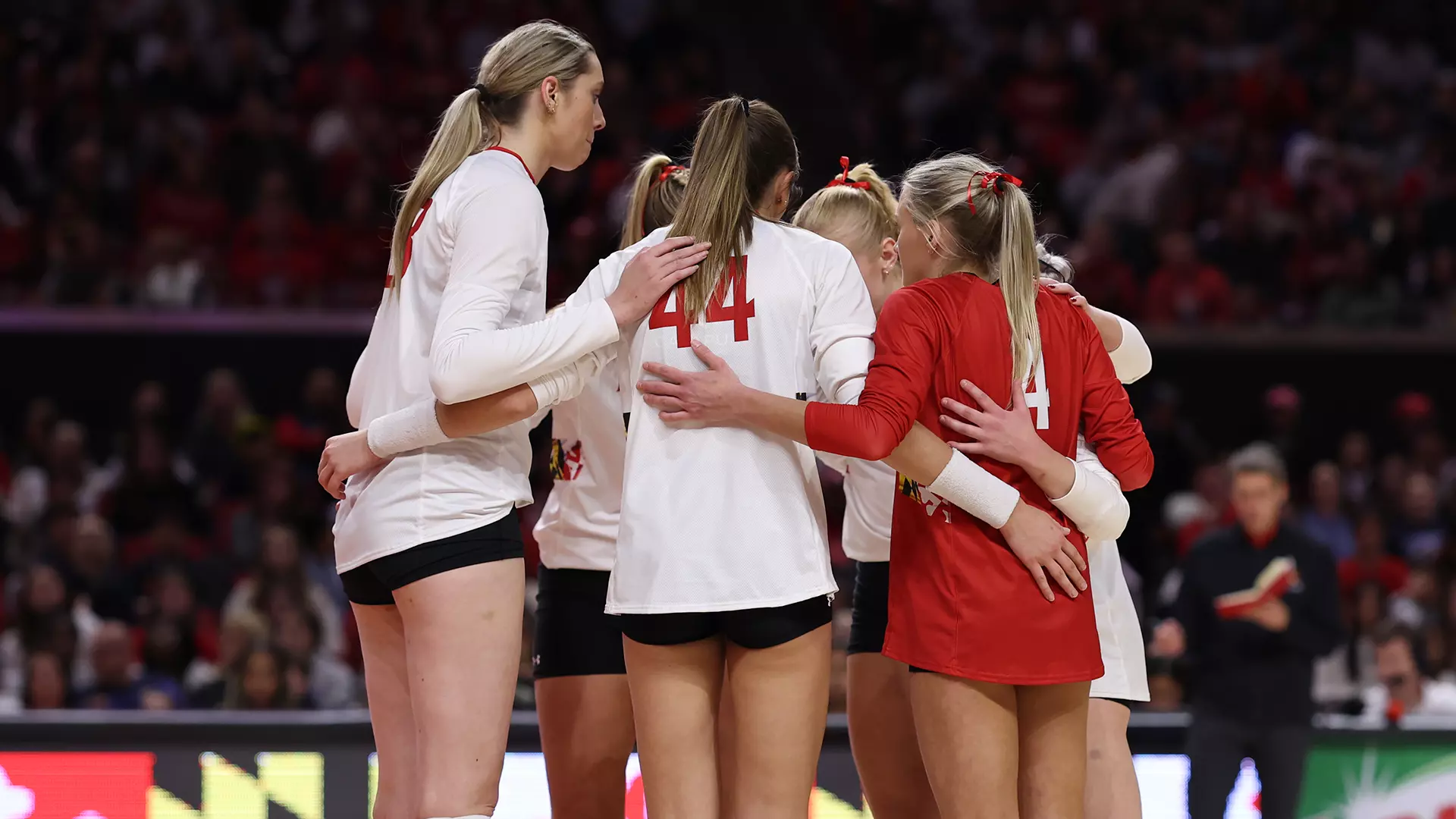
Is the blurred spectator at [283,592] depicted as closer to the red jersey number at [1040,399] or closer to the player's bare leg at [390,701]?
the player's bare leg at [390,701]

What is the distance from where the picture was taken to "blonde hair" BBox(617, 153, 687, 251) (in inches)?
140

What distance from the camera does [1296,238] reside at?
989cm

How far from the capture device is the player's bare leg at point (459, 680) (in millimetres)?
2893

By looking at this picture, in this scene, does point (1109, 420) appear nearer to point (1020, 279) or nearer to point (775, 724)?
point (1020, 279)

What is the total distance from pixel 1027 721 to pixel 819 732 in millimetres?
398

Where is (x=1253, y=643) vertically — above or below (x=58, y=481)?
below

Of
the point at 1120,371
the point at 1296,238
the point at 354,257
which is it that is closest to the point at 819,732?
the point at 1120,371

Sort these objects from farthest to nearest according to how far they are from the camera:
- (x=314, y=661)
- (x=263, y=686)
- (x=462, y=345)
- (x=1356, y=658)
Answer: (x=1356, y=658)
(x=314, y=661)
(x=263, y=686)
(x=462, y=345)

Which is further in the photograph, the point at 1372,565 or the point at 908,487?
the point at 1372,565

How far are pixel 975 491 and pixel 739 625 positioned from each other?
505 millimetres

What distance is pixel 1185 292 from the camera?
31.1ft

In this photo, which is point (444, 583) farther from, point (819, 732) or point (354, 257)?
point (354, 257)

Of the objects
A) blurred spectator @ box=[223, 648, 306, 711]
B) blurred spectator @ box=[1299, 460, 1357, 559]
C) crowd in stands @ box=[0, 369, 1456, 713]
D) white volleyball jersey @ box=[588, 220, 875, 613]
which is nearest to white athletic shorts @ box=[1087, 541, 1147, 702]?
white volleyball jersey @ box=[588, 220, 875, 613]

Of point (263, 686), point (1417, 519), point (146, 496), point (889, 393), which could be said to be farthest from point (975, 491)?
point (1417, 519)
